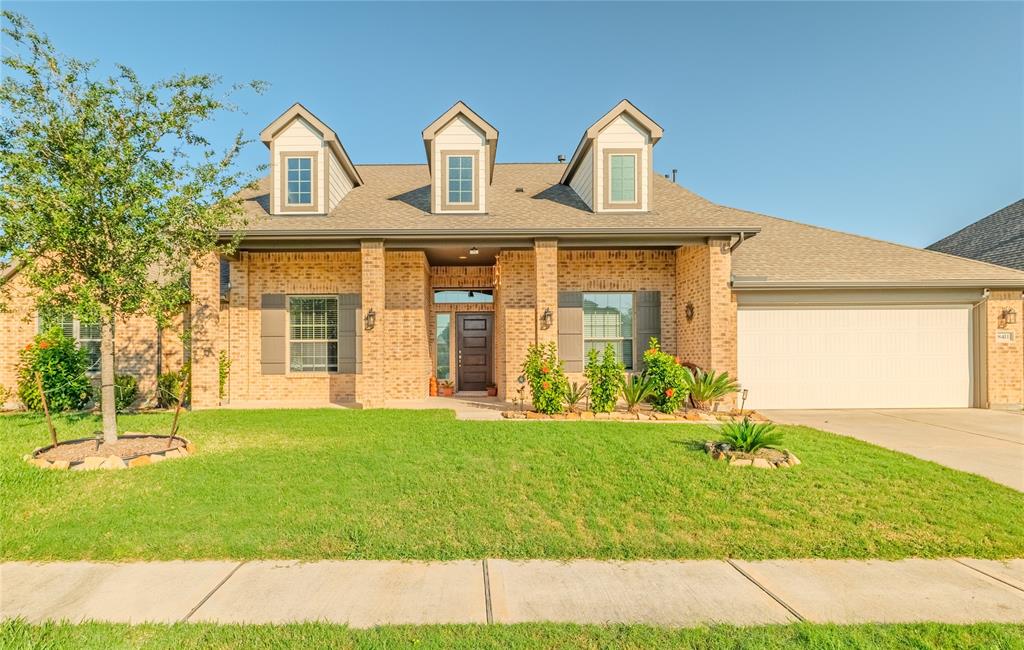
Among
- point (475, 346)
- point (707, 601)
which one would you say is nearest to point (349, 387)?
point (475, 346)

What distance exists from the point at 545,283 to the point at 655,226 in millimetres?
2622

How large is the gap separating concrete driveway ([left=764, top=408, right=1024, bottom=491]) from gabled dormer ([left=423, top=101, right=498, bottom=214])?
26.5ft

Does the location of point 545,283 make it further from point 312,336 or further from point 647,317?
point 312,336

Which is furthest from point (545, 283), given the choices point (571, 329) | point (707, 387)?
point (707, 387)

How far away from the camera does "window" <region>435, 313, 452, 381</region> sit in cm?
1287

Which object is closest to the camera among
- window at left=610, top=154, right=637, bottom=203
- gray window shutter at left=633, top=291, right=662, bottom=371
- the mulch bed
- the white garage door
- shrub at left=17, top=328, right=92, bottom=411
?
the mulch bed

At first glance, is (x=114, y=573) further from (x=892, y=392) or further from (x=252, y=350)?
(x=892, y=392)

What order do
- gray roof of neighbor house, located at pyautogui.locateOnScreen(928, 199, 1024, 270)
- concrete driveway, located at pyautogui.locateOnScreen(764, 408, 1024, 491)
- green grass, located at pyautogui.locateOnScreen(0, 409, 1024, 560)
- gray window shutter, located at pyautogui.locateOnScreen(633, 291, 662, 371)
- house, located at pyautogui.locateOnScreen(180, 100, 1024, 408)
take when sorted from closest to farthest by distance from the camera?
green grass, located at pyautogui.locateOnScreen(0, 409, 1024, 560) → concrete driveway, located at pyautogui.locateOnScreen(764, 408, 1024, 491) → house, located at pyautogui.locateOnScreen(180, 100, 1024, 408) → gray window shutter, located at pyautogui.locateOnScreen(633, 291, 662, 371) → gray roof of neighbor house, located at pyautogui.locateOnScreen(928, 199, 1024, 270)

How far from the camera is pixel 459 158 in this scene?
1098cm

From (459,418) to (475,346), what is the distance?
4.50m

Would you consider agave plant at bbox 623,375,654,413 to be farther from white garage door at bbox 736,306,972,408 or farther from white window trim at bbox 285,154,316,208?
white window trim at bbox 285,154,316,208

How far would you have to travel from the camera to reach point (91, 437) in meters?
6.97

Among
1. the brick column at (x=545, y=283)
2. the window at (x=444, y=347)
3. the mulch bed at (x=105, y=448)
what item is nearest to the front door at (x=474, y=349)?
the window at (x=444, y=347)

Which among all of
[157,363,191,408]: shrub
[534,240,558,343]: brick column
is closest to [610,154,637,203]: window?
[534,240,558,343]: brick column
